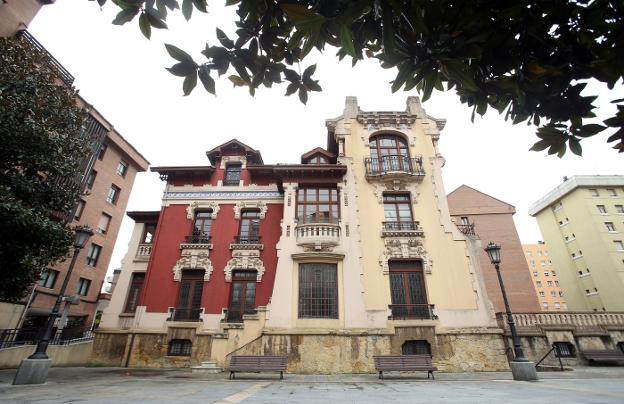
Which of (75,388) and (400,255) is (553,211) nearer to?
(400,255)

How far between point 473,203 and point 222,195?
85.5 ft

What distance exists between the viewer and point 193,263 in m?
16.9

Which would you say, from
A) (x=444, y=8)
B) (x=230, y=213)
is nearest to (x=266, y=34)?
(x=444, y=8)

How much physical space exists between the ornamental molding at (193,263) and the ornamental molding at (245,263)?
99cm

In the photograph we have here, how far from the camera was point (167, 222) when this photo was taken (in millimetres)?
18094

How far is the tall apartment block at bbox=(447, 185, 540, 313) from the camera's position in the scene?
2783cm

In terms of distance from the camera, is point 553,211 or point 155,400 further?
point 553,211

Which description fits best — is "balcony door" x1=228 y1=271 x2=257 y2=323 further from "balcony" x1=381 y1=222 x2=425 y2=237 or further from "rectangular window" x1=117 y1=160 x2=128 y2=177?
"rectangular window" x1=117 y1=160 x2=128 y2=177

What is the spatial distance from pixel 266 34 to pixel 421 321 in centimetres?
1454

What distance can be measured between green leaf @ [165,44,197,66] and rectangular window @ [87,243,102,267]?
29.3 metres

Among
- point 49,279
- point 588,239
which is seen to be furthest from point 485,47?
point 588,239

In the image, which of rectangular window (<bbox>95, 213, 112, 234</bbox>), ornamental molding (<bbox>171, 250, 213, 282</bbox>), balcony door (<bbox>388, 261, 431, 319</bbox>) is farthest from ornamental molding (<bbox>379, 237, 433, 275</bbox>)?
rectangular window (<bbox>95, 213, 112, 234</bbox>)

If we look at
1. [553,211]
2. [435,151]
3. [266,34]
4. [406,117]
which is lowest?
[266,34]

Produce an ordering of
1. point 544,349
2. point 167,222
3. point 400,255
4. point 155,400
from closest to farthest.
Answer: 1. point 155,400
2. point 544,349
3. point 400,255
4. point 167,222
